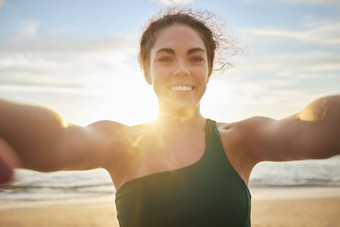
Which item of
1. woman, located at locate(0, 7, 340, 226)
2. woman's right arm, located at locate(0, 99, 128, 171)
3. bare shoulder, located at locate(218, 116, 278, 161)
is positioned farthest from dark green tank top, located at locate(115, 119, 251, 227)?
woman's right arm, located at locate(0, 99, 128, 171)

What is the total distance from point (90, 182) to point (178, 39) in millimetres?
16773

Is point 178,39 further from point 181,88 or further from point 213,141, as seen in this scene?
point 213,141

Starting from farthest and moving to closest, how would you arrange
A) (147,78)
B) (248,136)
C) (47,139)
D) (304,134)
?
(147,78), (248,136), (304,134), (47,139)

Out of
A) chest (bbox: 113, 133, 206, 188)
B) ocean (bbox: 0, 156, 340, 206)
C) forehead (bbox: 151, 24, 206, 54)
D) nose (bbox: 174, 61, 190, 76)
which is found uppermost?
forehead (bbox: 151, 24, 206, 54)

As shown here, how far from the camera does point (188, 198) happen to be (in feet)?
6.90

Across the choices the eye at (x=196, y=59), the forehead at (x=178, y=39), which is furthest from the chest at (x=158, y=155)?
the forehead at (x=178, y=39)

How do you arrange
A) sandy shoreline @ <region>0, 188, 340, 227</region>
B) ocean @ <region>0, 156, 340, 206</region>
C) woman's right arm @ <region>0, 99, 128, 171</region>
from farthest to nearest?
ocean @ <region>0, 156, 340, 206</region>, sandy shoreline @ <region>0, 188, 340, 227</region>, woman's right arm @ <region>0, 99, 128, 171</region>

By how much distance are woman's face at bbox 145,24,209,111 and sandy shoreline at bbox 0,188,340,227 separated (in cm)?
816

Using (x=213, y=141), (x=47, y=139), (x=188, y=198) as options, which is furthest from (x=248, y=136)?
(x=47, y=139)

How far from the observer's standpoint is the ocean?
14.3 m

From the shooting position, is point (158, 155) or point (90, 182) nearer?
point (158, 155)

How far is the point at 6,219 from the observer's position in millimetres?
10242

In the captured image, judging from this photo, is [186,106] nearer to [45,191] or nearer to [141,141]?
[141,141]

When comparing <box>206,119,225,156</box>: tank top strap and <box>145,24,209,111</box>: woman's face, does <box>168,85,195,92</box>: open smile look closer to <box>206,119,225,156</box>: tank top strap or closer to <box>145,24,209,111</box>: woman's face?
<box>145,24,209,111</box>: woman's face
